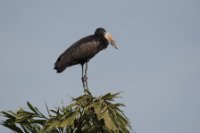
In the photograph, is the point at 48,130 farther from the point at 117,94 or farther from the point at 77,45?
the point at 77,45

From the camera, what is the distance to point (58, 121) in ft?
34.5

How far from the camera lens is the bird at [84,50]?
45.5 feet

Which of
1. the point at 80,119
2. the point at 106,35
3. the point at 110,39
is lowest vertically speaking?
the point at 80,119

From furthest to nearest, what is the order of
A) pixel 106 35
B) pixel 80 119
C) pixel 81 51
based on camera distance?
pixel 106 35
pixel 81 51
pixel 80 119

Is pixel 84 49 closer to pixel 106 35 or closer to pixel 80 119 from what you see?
pixel 106 35

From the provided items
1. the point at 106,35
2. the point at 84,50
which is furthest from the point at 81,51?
the point at 106,35

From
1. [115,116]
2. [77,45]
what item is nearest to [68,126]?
[115,116]

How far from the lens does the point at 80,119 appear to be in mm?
10727

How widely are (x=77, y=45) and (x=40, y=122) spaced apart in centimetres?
376

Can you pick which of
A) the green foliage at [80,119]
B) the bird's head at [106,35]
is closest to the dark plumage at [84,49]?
the bird's head at [106,35]

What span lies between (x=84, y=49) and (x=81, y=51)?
12cm

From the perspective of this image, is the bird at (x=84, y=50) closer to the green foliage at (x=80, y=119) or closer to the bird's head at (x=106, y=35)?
the bird's head at (x=106, y=35)

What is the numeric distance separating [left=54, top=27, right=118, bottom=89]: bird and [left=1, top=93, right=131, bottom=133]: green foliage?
2.84 metres

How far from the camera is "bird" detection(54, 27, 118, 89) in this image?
1386cm
